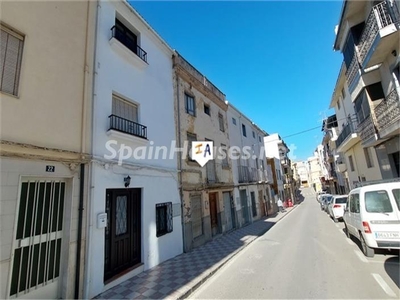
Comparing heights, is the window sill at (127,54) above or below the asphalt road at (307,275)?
above

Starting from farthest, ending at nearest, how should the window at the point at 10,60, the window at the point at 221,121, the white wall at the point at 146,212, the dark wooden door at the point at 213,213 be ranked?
the window at the point at 221,121 → the dark wooden door at the point at 213,213 → the white wall at the point at 146,212 → the window at the point at 10,60

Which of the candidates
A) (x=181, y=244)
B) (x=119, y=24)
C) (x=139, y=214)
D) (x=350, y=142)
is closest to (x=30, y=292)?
(x=139, y=214)

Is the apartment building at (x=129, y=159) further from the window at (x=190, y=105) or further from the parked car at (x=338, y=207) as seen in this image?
the parked car at (x=338, y=207)

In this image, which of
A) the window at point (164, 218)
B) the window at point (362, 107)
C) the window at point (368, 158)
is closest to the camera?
the window at point (164, 218)

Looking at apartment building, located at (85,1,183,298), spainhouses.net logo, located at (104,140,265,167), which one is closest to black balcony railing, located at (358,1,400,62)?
spainhouses.net logo, located at (104,140,265,167)

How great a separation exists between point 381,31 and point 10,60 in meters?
10.8

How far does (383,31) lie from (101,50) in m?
9.34

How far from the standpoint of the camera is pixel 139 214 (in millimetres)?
6773

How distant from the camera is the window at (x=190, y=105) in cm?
1088

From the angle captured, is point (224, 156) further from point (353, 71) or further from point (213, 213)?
point (353, 71)

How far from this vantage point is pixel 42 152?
4.34 metres

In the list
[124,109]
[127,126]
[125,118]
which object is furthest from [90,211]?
[124,109]

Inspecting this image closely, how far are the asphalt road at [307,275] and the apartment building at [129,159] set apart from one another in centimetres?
236

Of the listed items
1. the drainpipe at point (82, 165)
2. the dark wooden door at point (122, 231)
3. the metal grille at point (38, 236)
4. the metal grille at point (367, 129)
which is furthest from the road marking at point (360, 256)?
the metal grille at point (38, 236)
